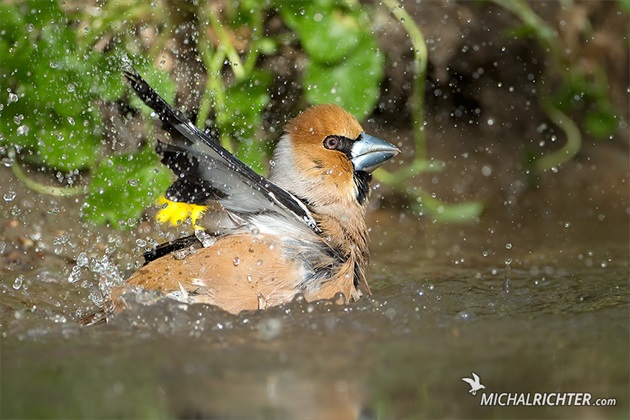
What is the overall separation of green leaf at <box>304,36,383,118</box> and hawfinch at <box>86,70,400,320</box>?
1029mm

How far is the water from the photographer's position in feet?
11.1

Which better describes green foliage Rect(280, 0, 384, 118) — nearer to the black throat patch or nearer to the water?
the black throat patch

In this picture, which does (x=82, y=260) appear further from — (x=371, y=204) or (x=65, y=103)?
(x=371, y=204)

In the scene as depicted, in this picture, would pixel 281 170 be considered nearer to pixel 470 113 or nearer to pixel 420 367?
pixel 420 367

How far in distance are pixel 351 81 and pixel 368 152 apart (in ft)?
2.98

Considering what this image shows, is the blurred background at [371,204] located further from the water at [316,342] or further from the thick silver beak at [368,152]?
the thick silver beak at [368,152]

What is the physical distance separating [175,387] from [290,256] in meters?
1.16

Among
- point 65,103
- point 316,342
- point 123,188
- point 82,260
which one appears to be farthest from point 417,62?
point 316,342

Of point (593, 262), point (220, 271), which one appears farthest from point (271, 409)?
point (593, 262)

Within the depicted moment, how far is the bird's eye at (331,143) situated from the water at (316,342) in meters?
0.76

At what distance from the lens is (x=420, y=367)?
3.66 metres

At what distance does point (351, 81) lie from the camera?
5.80 meters

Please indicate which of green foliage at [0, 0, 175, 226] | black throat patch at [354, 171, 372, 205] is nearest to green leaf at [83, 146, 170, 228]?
green foliage at [0, 0, 175, 226]

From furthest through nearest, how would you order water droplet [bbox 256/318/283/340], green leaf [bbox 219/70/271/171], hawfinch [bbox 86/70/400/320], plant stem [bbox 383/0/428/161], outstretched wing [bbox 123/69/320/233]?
plant stem [bbox 383/0/428/161] < green leaf [bbox 219/70/271/171] < hawfinch [bbox 86/70/400/320] < outstretched wing [bbox 123/69/320/233] < water droplet [bbox 256/318/283/340]
